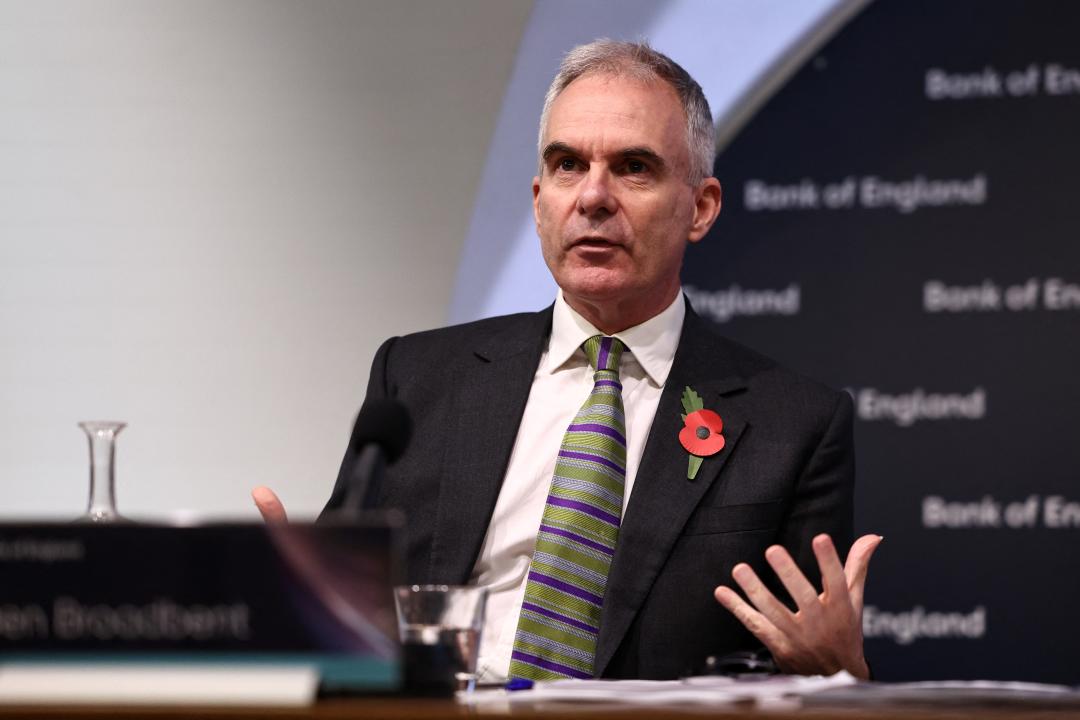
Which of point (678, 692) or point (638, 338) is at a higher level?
point (638, 338)

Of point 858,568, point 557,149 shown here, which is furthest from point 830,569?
point 557,149

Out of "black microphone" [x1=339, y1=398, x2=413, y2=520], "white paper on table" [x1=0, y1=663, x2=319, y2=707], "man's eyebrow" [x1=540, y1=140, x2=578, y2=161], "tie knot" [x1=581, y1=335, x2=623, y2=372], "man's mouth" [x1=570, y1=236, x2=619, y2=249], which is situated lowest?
"white paper on table" [x1=0, y1=663, x2=319, y2=707]

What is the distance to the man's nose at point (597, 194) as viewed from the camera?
2201 millimetres

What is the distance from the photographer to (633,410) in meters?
2.14

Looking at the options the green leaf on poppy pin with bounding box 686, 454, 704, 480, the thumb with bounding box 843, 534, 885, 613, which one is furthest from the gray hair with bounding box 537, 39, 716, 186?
the thumb with bounding box 843, 534, 885, 613

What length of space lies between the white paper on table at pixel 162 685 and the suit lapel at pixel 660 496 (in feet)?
3.50

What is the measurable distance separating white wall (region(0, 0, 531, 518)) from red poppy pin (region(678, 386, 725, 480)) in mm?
1467

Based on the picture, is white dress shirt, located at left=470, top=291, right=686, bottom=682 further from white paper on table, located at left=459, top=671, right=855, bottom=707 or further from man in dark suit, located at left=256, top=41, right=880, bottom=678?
white paper on table, located at left=459, top=671, right=855, bottom=707

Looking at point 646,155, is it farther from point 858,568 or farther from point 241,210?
point 241,210

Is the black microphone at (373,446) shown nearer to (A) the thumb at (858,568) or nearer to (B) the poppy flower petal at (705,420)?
(A) the thumb at (858,568)

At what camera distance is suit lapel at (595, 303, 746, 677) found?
1944 millimetres

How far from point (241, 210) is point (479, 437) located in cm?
162

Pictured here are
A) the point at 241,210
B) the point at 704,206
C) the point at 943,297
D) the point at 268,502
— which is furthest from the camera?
the point at 241,210

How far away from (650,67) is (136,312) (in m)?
1.76
